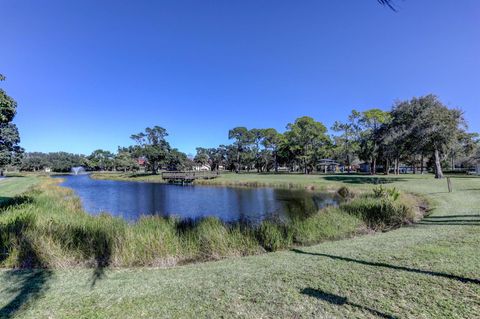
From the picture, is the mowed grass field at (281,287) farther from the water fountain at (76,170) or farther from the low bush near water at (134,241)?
the water fountain at (76,170)

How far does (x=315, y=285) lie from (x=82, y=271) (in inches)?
189

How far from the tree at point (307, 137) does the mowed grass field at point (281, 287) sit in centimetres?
5199

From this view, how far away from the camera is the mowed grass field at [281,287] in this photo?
3.87m

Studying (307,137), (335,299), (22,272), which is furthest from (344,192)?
(307,137)

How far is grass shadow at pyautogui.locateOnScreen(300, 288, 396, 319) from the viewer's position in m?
3.65

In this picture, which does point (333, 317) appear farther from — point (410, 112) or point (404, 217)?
point (410, 112)

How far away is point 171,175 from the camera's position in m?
52.1

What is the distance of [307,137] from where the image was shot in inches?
2287

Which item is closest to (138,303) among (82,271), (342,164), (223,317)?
(223,317)

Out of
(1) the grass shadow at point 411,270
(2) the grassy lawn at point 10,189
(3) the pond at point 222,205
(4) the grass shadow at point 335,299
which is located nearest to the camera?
(4) the grass shadow at point 335,299

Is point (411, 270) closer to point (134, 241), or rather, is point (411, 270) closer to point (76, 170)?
point (134, 241)

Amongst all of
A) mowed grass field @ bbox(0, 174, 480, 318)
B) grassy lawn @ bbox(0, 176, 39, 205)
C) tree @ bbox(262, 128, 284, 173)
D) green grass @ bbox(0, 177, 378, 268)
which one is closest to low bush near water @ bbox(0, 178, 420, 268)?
green grass @ bbox(0, 177, 378, 268)

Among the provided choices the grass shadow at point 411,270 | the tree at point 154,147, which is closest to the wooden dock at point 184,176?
the tree at point 154,147

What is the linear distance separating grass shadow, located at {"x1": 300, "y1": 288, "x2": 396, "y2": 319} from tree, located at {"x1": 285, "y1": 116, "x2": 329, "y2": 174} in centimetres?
5413
